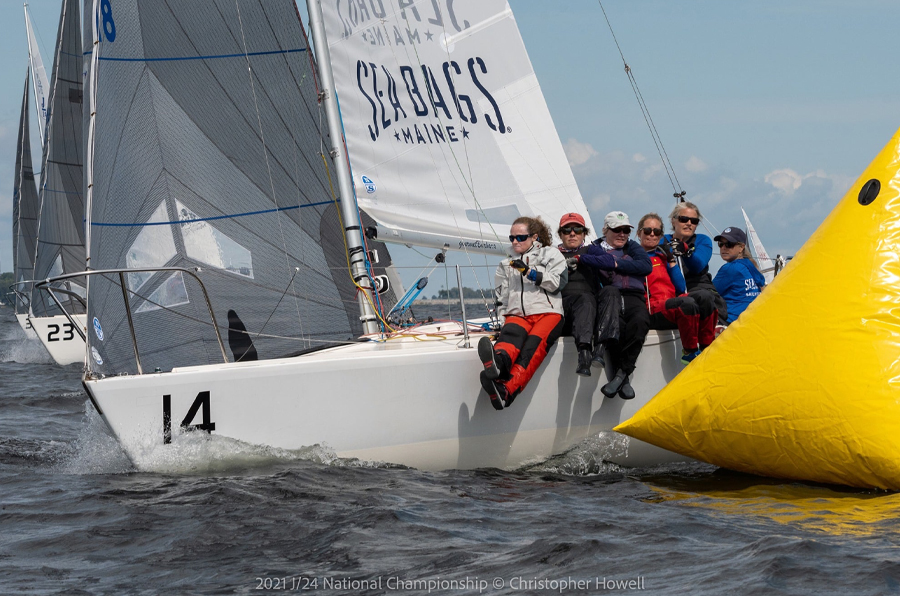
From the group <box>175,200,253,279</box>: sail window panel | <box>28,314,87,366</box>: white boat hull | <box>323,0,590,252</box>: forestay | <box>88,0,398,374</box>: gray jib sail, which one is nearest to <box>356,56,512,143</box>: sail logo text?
<box>323,0,590,252</box>: forestay

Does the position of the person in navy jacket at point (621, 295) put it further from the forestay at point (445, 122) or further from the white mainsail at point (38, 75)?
the white mainsail at point (38, 75)

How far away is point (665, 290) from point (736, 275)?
20.9 inches

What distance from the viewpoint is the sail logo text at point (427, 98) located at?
266 inches

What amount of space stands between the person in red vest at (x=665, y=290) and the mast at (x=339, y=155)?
1925 millimetres

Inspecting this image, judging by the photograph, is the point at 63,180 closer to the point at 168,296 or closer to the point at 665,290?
the point at 168,296

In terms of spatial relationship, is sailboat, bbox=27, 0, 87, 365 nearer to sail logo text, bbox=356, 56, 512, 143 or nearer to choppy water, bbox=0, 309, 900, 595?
sail logo text, bbox=356, 56, 512, 143

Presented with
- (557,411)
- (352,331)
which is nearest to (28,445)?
(352,331)

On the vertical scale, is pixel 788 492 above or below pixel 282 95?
below

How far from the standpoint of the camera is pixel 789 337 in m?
4.54

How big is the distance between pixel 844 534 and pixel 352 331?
423 cm

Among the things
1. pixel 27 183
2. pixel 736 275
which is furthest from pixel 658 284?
pixel 27 183

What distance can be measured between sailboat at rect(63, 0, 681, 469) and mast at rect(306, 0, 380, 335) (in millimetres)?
16

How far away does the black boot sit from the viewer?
16.7 ft

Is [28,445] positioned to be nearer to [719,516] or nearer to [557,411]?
[557,411]
